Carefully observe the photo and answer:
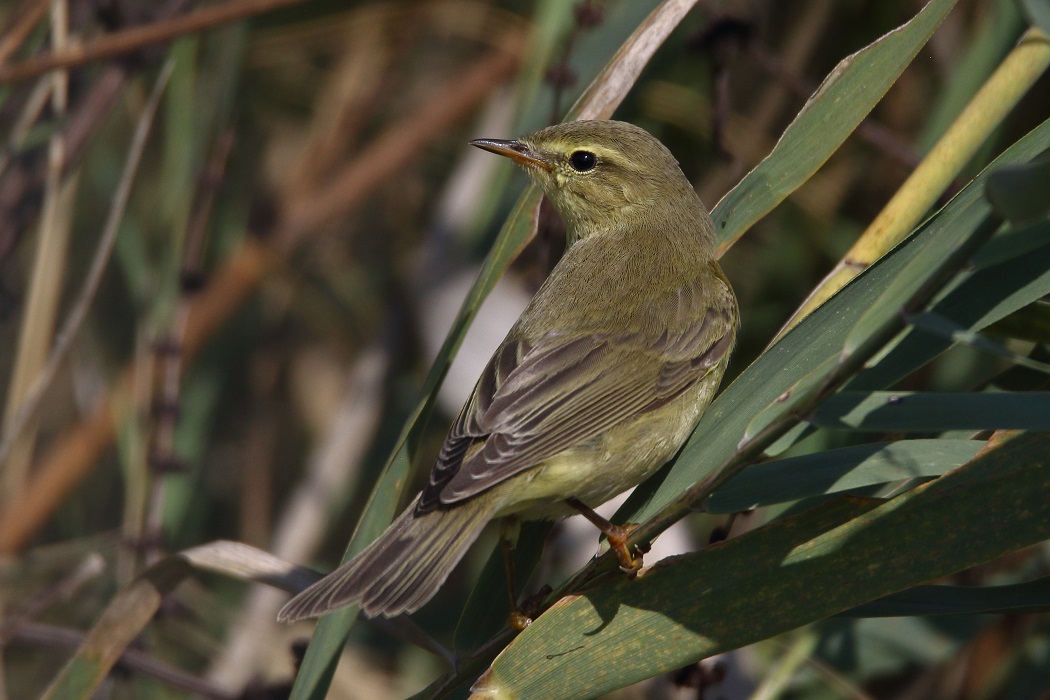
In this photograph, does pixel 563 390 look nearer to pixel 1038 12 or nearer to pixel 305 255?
pixel 1038 12

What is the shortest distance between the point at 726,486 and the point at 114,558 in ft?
7.91

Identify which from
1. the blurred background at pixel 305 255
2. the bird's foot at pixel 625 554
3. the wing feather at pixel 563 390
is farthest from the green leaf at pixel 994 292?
the blurred background at pixel 305 255

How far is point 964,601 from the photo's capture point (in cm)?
173

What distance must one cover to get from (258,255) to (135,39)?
4.46 feet

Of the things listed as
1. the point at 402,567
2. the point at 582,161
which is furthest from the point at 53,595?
the point at 582,161

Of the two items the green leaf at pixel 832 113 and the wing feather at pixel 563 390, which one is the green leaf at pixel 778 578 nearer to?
the wing feather at pixel 563 390

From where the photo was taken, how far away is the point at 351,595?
1727 mm

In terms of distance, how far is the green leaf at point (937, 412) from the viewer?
4.58ft

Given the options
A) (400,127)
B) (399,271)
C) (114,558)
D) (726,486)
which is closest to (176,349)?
(114,558)

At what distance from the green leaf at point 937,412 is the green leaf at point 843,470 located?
0.29 feet

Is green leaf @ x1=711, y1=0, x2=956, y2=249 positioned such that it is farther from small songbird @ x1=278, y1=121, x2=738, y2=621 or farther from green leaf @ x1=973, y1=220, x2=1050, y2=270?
green leaf @ x1=973, y1=220, x2=1050, y2=270

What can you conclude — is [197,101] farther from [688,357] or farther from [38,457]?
[688,357]

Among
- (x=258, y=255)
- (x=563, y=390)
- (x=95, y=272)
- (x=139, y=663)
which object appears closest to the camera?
(x=563, y=390)

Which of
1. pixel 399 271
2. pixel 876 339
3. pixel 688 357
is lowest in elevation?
pixel 876 339
